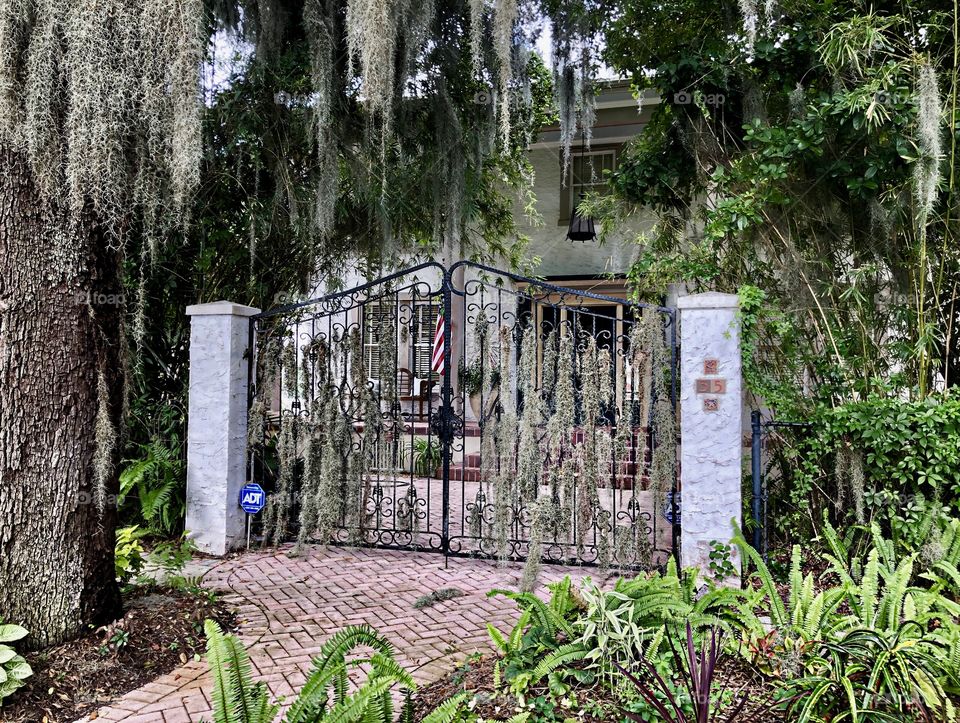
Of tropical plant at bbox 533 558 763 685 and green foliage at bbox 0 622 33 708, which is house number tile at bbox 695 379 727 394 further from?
green foliage at bbox 0 622 33 708

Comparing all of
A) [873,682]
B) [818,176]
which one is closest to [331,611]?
[873,682]

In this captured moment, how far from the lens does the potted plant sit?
5243mm

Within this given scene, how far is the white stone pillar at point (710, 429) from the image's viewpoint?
164 inches

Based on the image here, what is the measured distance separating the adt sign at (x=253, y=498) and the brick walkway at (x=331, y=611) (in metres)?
0.40

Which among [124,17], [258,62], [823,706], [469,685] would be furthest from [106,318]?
[823,706]

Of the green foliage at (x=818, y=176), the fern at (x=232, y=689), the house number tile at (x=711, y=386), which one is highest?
the green foliage at (x=818, y=176)

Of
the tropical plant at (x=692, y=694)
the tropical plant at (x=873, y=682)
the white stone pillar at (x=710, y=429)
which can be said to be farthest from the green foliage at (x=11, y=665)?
the white stone pillar at (x=710, y=429)

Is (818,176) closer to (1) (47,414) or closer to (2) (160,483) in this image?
(1) (47,414)

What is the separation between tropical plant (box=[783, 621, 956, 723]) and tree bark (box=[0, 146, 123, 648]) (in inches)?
136

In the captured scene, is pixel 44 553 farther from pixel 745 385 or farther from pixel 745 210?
pixel 745 210

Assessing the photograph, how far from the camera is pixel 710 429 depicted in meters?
4.22

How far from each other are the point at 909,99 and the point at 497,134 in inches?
140

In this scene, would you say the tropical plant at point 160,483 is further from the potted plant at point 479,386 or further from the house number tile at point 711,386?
the house number tile at point 711,386

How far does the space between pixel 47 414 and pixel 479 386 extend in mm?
4702
